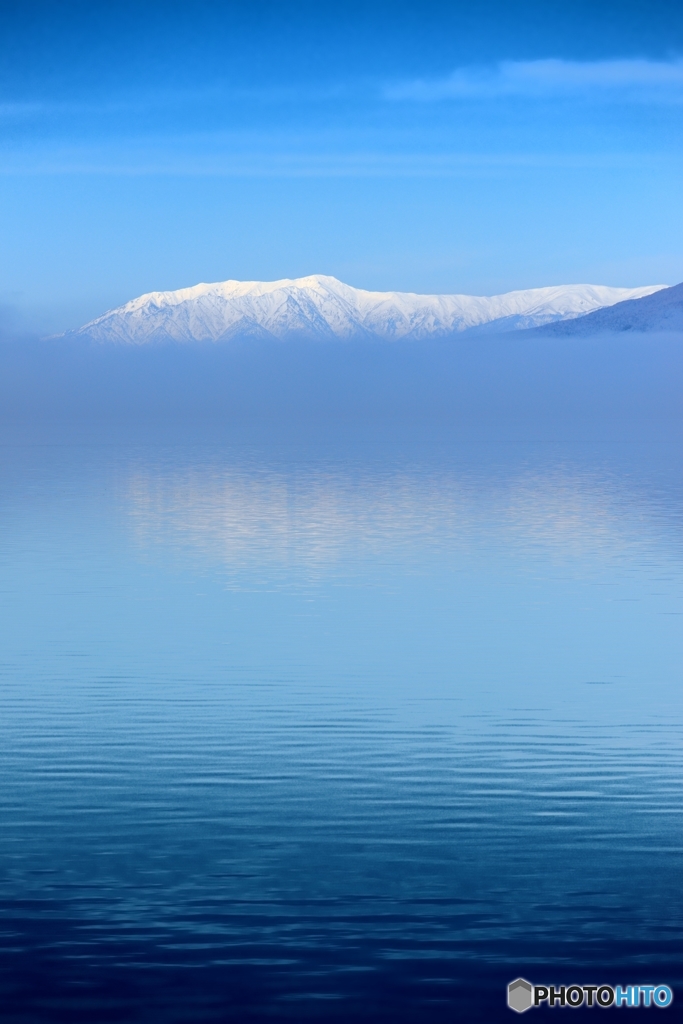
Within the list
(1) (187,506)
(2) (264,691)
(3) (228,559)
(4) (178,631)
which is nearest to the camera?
(2) (264,691)

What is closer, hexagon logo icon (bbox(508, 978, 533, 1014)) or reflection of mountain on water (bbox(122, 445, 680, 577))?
hexagon logo icon (bbox(508, 978, 533, 1014))

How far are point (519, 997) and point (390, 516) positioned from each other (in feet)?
173

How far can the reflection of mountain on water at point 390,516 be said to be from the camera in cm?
5194

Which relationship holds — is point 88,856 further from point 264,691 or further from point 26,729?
point 264,691

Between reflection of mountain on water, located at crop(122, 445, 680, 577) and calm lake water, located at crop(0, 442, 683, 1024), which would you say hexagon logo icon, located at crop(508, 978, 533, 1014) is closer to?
calm lake water, located at crop(0, 442, 683, 1024)

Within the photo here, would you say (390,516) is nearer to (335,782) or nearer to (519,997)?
(335,782)

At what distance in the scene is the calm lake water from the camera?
14617 millimetres

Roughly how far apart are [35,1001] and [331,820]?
19.8 ft

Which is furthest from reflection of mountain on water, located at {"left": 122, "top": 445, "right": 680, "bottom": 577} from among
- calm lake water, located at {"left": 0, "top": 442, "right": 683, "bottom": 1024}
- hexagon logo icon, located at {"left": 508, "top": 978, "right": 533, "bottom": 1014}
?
hexagon logo icon, located at {"left": 508, "top": 978, "right": 533, "bottom": 1014}

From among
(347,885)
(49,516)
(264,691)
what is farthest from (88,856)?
(49,516)

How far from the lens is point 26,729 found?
80.6ft

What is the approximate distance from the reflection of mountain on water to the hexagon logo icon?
32.6 m

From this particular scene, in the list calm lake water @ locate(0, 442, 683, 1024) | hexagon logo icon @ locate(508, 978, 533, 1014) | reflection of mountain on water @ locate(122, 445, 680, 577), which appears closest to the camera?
hexagon logo icon @ locate(508, 978, 533, 1014)

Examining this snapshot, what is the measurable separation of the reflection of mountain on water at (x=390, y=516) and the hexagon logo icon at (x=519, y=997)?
32573 millimetres
